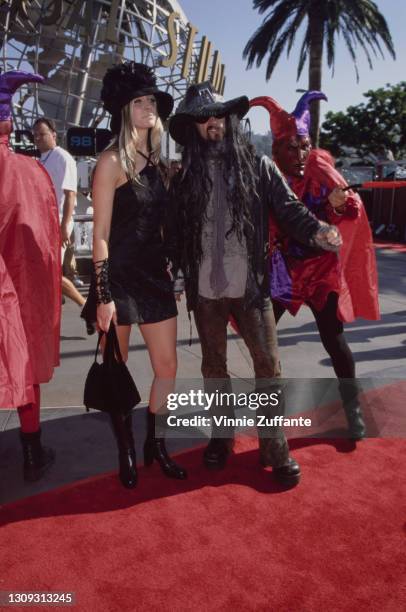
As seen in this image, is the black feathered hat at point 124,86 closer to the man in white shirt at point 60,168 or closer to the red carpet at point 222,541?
the red carpet at point 222,541

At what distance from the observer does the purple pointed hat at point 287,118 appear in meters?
2.93

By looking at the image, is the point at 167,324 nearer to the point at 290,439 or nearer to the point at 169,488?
the point at 169,488

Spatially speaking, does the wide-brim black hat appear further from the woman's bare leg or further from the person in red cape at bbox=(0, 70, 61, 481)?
the woman's bare leg

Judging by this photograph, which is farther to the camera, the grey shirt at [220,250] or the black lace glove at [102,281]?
the grey shirt at [220,250]

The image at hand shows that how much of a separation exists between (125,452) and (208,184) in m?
1.31

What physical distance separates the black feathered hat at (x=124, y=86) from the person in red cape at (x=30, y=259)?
0.42 metres

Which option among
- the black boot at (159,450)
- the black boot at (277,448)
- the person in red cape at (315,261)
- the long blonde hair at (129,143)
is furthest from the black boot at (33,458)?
the person in red cape at (315,261)

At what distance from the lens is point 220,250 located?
2.41 meters

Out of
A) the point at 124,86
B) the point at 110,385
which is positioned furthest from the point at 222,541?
the point at 124,86

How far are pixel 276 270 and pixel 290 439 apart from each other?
0.97 m

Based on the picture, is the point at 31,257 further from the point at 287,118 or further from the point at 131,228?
the point at 287,118

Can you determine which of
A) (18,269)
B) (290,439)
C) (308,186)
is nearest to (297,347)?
(290,439)

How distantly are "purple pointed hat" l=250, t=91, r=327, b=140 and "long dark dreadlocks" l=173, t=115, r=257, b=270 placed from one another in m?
0.64

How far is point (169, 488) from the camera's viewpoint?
8.09 feet
